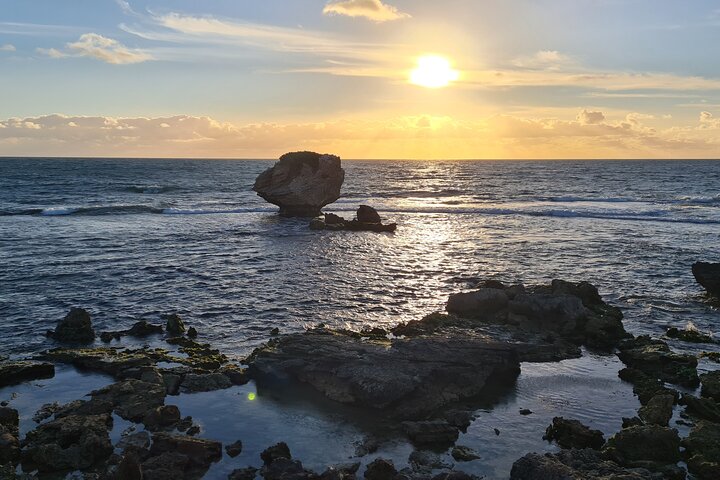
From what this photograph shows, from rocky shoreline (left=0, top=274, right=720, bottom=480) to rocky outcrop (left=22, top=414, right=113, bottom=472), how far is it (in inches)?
1.1

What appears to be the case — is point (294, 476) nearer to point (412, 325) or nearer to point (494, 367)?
point (494, 367)

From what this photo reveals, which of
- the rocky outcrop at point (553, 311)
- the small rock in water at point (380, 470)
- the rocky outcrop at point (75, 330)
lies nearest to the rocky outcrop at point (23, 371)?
the rocky outcrop at point (75, 330)

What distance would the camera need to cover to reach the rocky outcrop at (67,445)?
12219 mm

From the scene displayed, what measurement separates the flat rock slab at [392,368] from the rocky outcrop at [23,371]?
21.1 ft

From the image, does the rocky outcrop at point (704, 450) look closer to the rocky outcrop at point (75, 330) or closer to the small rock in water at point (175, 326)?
the small rock in water at point (175, 326)

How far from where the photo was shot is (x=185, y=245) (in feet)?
144

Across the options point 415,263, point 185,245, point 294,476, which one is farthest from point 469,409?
point 185,245

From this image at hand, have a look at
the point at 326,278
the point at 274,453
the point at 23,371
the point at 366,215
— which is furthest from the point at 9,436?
the point at 366,215

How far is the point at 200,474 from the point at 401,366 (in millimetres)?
6512

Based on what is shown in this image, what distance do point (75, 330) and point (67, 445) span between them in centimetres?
936

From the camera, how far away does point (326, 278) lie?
3203cm

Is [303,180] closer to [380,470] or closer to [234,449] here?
[234,449]

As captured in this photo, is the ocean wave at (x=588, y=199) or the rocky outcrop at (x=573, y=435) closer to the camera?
the rocky outcrop at (x=573, y=435)

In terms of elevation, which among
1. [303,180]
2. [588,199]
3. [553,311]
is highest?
[303,180]
